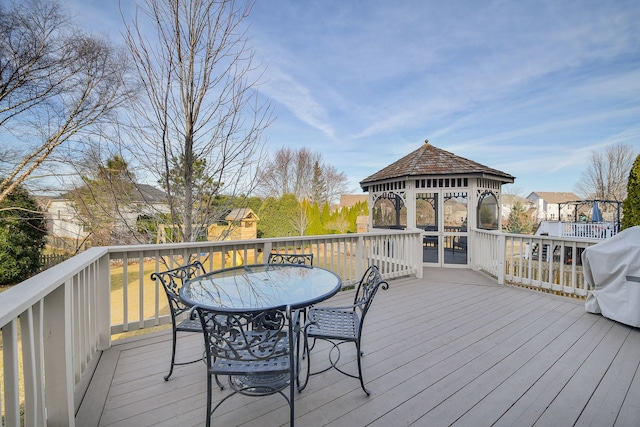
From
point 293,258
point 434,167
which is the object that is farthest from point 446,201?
point 293,258

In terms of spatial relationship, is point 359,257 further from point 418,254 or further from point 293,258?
point 418,254

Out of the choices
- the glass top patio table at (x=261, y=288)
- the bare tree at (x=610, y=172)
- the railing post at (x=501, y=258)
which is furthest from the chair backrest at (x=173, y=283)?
the bare tree at (x=610, y=172)

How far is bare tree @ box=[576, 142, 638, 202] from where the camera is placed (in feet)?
56.7

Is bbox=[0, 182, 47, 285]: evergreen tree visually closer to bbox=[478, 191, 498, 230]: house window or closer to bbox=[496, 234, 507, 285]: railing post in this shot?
bbox=[496, 234, 507, 285]: railing post

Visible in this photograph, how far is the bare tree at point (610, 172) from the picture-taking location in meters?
17.3

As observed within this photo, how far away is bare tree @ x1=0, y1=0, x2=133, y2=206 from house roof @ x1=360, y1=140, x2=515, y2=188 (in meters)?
6.61

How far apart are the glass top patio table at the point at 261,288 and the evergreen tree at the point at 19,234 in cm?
804

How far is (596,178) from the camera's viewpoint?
62.5 feet

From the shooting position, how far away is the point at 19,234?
7660 mm

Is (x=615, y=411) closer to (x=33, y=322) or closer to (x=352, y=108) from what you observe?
(x=33, y=322)

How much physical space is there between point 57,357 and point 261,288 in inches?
47.0

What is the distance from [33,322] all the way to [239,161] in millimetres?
3502

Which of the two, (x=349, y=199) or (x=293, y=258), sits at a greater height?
(x=349, y=199)

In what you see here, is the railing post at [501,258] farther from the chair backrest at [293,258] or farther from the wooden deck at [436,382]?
the chair backrest at [293,258]
